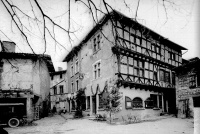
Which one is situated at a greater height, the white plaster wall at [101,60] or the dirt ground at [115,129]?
the white plaster wall at [101,60]

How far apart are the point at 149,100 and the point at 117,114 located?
4.51 meters

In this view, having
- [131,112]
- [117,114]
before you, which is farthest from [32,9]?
[131,112]

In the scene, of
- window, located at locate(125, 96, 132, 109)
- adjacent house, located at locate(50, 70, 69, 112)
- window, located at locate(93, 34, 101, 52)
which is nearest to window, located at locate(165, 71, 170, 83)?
window, located at locate(125, 96, 132, 109)

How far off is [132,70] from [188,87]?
5.21 meters

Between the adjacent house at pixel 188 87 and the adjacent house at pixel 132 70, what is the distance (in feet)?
6.90

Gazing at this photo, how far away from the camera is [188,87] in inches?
635

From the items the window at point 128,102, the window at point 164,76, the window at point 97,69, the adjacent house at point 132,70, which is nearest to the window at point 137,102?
the adjacent house at point 132,70

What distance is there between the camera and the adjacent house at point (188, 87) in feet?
50.1

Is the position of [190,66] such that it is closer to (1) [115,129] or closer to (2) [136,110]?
(2) [136,110]

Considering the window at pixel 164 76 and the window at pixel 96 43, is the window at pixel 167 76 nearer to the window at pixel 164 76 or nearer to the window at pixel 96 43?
the window at pixel 164 76

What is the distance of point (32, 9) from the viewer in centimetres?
331

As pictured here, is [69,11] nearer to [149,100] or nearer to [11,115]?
[11,115]

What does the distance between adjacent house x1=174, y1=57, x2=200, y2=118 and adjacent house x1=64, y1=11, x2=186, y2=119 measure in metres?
2.10

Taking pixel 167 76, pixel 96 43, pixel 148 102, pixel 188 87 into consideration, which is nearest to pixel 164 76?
pixel 167 76
